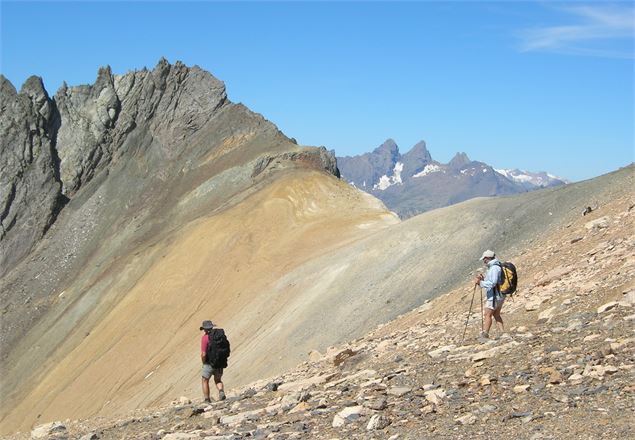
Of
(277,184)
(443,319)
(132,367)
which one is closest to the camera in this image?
(443,319)

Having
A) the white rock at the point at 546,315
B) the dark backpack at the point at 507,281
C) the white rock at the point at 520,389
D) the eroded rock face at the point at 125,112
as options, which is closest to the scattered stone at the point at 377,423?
the white rock at the point at 520,389

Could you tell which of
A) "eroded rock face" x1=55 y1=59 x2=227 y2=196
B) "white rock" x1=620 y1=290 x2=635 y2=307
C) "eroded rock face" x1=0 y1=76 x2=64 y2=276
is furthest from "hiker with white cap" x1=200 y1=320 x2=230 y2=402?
"eroded rock face" x1=0 y1=76 x2=64 y2=276

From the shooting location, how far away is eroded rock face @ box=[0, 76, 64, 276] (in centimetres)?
6056

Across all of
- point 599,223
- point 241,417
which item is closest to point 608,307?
point 241,417

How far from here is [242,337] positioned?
30.1 m

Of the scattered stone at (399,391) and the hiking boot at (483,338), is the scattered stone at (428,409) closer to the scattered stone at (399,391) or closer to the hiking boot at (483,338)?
the scattered stone at (399,391)

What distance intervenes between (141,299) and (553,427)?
34487mm

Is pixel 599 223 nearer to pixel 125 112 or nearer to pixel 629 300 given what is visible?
pixel 629 300

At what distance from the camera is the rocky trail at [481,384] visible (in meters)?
9.57

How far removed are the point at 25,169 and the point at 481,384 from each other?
192ft

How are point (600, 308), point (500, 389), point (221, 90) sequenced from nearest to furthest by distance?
point (500, 389), point (600, 308), point (221, 90)

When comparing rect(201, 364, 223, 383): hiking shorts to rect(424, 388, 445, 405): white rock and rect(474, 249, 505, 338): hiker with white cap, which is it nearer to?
rect(474, 249, 505, 338): hiker with white cap

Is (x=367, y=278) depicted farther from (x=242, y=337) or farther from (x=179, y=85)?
(x=179, y=85)

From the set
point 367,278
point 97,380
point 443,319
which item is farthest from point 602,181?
point 97,380
